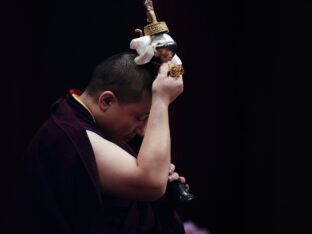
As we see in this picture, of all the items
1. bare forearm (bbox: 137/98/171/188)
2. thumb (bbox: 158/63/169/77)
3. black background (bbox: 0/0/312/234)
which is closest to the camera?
bare forearm (bbox: 137/98/171/188)

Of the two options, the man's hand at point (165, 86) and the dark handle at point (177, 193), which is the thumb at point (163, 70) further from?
the dark handle at point (177, 193)

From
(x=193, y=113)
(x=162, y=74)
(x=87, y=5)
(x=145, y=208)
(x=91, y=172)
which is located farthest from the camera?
(x=193, y=113)

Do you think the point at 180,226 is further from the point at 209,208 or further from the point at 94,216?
the point at 209,208

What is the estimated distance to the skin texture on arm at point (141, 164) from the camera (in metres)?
1.41

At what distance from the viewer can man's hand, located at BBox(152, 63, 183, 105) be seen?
150 centimetres

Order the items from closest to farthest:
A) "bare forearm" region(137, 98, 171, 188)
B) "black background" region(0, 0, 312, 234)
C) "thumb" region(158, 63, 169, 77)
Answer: "bare forearm" region(137, 98, 171, 188)
"thumb" region(158, 63, 169, 77)
"black background" region(0, 0, 312, 234)

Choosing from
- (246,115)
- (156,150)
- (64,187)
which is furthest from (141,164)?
(246,115)

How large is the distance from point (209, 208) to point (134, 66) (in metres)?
1.64

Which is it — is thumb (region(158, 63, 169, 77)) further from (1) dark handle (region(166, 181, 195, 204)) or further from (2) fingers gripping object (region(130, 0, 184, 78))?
(1) dark handle (region(166, 181, 195, 204))

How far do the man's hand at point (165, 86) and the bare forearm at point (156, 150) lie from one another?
42mm

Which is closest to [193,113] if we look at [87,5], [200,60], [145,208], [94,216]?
[200,60]

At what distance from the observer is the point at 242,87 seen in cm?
301

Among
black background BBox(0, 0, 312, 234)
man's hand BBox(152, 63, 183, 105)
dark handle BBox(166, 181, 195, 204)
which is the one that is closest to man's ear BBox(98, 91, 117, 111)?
man's hand BBox(152, 63, 183, 105)

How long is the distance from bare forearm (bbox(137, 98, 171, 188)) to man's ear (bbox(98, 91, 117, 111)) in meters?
0.14
